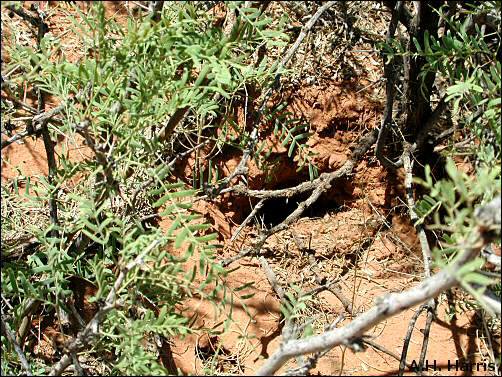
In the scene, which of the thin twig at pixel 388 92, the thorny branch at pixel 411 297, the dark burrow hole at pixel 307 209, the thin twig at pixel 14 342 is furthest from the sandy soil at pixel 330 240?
the thorny branch at pixel 411 297

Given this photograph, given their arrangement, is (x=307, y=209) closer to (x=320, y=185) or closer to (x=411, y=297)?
(x=320, y=185)

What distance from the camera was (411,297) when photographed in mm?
1763

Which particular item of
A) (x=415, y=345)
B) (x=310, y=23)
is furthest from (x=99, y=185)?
(x=415, y=345)

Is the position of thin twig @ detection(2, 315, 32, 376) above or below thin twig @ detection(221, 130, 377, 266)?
below

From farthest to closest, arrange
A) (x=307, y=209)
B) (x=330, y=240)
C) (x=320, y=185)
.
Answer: (x=307, y=209), (x=330, y=240), (x=320, y=185)

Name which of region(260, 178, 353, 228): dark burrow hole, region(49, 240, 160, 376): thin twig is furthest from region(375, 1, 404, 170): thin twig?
region(49, 240, 160, 376): thin twig

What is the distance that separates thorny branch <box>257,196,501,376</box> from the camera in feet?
5.37

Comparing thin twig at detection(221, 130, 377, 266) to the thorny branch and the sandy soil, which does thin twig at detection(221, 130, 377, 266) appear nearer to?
the sandy soil

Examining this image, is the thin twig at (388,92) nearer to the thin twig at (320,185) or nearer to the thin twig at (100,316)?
the thin twig at (320,185)

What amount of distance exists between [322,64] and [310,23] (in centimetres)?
51

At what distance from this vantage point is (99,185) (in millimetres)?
2281

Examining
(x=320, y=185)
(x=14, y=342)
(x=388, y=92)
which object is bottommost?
(x=14, y=342)

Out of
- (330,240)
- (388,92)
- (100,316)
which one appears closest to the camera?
(100,316)

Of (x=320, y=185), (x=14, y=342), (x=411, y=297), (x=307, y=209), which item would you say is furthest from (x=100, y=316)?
(x=307, y=209)
